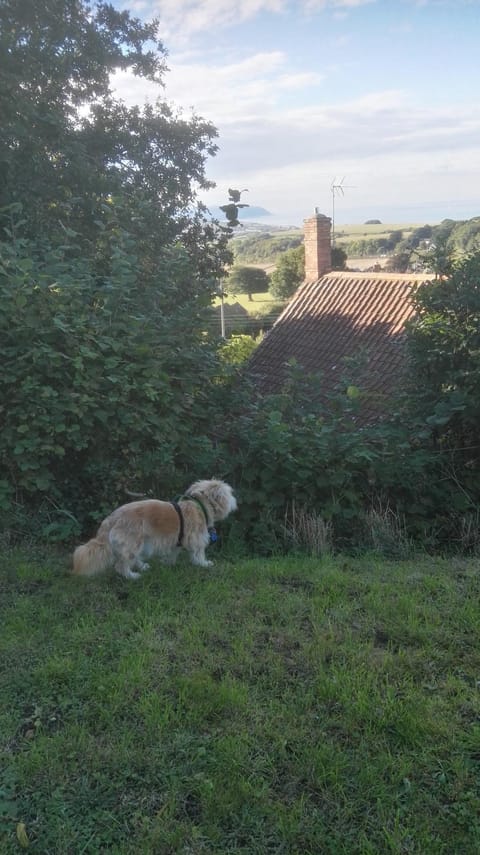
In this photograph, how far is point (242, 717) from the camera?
9.21 ft

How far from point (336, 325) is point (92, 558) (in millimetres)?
12431

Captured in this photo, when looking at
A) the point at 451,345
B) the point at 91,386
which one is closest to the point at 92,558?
the point at 91,386

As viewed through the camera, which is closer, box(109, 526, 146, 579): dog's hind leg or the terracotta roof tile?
box(109, 526, 146, 579): dog's hind leg

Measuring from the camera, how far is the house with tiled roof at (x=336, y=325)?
43.7 feet

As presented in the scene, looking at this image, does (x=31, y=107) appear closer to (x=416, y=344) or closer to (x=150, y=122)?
(x=150, y=122)

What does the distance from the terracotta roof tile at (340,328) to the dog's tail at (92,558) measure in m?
8.69

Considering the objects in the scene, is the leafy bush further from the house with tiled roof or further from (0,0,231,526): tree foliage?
the house with tiled roof

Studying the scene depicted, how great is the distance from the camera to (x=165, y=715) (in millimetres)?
2801

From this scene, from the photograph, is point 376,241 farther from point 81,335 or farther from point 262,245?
point 81,335

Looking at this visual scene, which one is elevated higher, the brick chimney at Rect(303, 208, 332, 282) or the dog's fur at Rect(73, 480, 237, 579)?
the brick chimney at Rect(303, 208, 332, 282)

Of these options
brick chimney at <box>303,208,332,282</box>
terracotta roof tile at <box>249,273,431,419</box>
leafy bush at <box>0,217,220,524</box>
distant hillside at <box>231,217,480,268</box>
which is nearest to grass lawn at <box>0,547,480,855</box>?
leafy bush at <box>0,217,220,524</box>

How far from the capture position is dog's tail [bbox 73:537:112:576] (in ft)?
14.0

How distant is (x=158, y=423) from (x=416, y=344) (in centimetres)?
298

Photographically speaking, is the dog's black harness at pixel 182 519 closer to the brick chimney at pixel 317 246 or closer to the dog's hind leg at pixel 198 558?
the dog's hind leg at pixel 198 558
